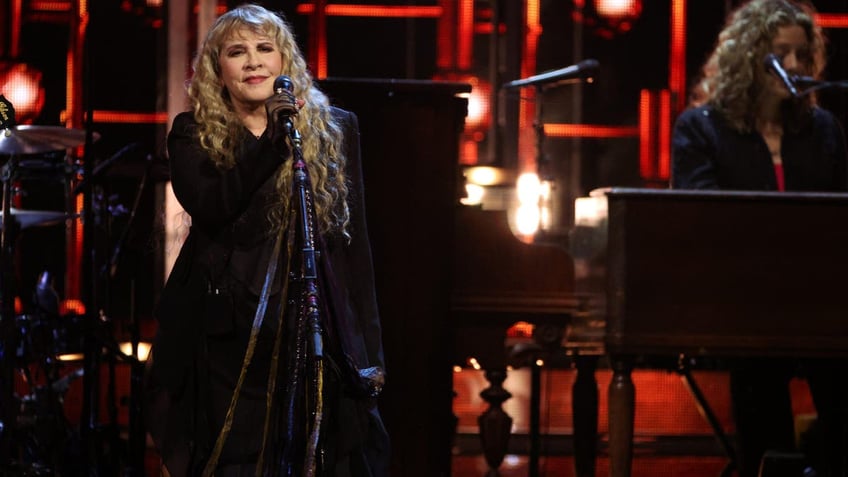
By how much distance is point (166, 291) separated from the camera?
299cm

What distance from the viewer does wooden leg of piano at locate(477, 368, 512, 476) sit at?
16.1 ft

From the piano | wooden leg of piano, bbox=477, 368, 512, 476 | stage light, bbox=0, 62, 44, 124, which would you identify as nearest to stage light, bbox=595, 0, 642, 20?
stage light, bbox=0, 62, 44, 124

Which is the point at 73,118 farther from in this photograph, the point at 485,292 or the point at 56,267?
the point at 485,292

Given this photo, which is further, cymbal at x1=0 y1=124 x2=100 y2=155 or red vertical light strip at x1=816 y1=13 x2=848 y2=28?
red vertical light strip at x1=816 y1=13 x2=848 y2=28

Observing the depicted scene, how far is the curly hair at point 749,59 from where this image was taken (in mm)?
4340

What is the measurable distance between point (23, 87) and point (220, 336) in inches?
226

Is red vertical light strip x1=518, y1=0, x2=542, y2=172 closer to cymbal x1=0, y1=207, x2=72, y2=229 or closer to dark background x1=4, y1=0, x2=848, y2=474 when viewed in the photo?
dark background x1=4, y1=0, x2=848, y2=474

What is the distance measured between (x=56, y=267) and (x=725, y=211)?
5549 mm

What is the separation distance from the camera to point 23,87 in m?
8.12

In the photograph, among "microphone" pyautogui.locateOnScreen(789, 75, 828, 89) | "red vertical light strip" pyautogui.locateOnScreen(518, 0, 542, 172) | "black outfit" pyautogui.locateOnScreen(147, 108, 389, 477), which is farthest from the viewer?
"red vertical light strip" pyautogui.locateOnScreen(518, 0, 542, 172)

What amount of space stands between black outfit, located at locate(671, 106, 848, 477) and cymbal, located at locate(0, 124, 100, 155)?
206 cm

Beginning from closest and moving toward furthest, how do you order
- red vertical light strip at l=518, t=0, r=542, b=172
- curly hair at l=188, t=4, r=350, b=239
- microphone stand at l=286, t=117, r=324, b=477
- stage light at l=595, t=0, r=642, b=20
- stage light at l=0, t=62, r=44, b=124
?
microphone stand at l=286, t=117, r=324, b=477 < curly hair at l=188, t=4, r=350, b=239 < stage light at l=0, t=62, r=44, b=124 < red vertical light strip at l=518, t=0, r=542, b=172 < stage light at l=595, t=0, r=642, b=20

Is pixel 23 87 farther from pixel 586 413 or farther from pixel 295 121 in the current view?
pixel 295 121

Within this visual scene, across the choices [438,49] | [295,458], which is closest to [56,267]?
[438,49]
